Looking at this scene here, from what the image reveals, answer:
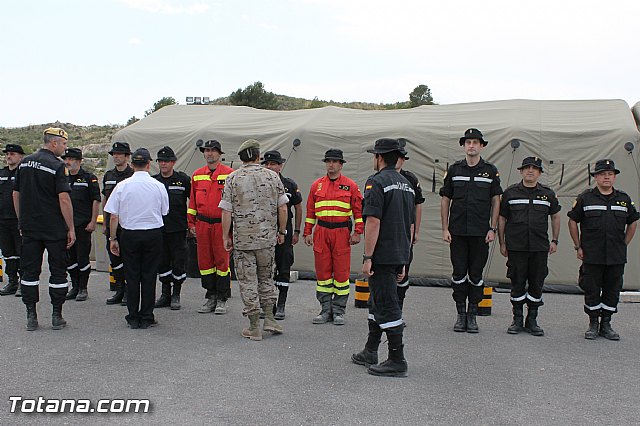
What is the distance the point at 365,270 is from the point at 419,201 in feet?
7.44

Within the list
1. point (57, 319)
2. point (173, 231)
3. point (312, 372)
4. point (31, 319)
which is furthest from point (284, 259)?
point (31, 319)

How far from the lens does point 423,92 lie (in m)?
43.8

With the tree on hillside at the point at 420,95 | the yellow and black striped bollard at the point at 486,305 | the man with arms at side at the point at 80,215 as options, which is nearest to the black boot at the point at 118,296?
the man with arms at side at the point at 80,215

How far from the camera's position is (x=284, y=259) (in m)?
7.25

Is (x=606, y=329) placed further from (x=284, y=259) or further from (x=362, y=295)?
(x=284, y=259)

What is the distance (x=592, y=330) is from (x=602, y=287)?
1.67ft

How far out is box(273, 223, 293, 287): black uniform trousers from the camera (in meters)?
7.24

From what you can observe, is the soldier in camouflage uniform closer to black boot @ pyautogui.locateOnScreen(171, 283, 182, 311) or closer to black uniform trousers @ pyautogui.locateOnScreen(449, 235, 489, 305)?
black boot @ pyautogui.locateOnScreen(171, 283, 182, 311)

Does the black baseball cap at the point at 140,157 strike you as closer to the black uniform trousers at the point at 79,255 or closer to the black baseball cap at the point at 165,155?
the black baseball cap at the point at 165,155

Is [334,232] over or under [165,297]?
over

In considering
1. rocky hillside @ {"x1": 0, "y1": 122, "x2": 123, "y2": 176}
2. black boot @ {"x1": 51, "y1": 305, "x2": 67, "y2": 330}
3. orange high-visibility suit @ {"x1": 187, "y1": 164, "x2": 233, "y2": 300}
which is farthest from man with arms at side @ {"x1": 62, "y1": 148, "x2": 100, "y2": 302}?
rocky hillside @ {"x1": 0, "y1": 122, "x2": 123, "y2": 176}

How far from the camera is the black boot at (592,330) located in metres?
6.57

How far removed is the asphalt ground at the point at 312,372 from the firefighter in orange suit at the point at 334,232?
1.18 feet

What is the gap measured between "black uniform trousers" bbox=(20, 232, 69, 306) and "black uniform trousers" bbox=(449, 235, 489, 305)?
4.43 meters
